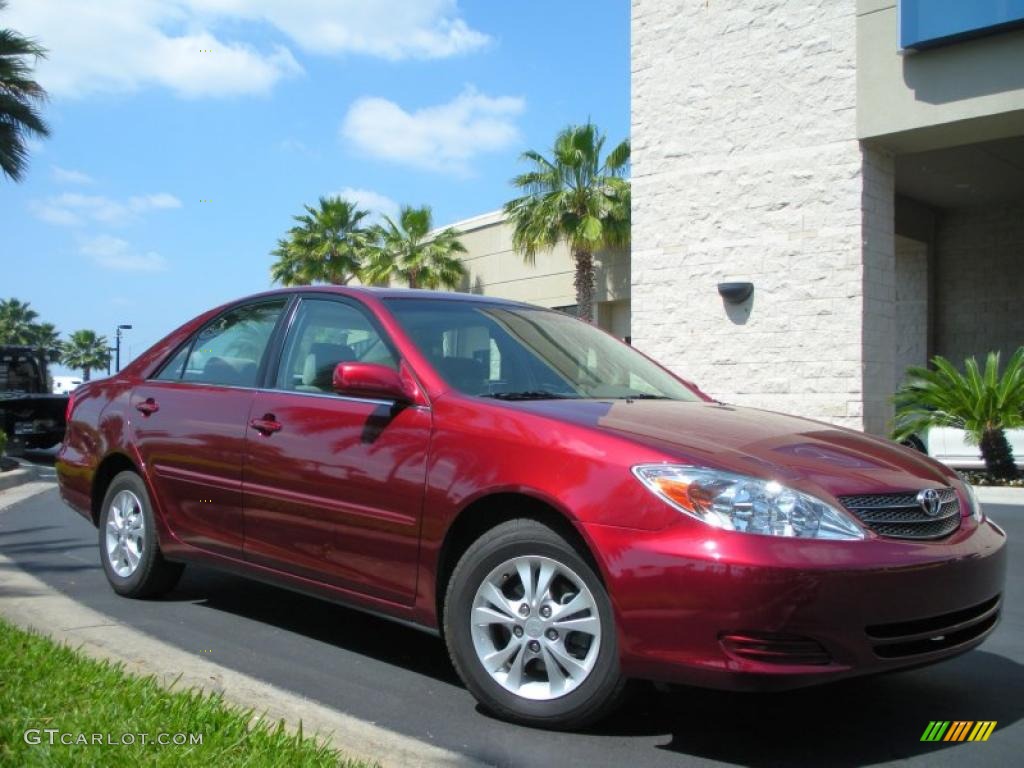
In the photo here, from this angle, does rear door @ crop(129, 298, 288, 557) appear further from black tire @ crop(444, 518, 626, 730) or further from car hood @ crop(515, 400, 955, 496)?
car hood @ crop(515, 400, 955, 496)

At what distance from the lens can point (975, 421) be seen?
12250 mm

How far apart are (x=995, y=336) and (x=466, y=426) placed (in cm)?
1752

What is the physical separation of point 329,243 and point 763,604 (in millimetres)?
33626

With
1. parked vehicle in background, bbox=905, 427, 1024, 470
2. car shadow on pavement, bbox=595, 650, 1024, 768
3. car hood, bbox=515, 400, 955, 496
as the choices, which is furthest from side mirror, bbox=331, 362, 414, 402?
parked vehicle in background, bbox=905, 427, 1024, 470

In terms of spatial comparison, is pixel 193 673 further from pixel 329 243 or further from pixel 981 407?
pixel 329 243

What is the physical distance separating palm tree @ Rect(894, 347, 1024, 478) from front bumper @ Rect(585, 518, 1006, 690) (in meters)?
9.86

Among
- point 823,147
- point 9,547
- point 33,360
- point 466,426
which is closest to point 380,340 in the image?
point 466,426

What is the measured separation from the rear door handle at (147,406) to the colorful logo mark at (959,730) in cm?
387

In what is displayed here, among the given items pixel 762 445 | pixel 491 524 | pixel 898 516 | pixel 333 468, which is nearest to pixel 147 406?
pixel 333 468

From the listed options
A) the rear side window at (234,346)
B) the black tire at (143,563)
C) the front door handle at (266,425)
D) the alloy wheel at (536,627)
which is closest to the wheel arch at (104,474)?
the black tire at (143,563)

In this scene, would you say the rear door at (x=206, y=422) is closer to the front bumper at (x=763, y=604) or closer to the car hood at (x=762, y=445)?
the car hood at (x=762, y=445)

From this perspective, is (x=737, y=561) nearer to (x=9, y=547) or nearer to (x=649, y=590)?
(x=649, y=590)

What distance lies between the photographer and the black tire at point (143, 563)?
5.31 meters

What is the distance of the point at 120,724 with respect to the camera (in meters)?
3.13
